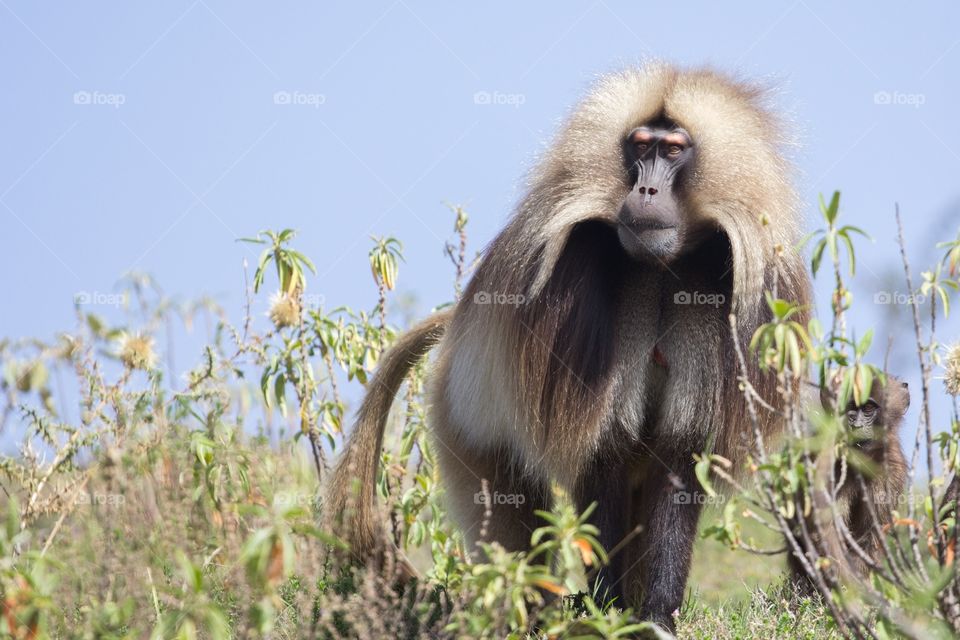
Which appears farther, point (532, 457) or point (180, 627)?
point (532, 457)

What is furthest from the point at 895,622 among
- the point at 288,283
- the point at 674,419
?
the point at 288,283

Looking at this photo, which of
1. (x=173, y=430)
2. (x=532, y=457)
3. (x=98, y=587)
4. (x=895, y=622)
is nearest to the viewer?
(x=895, y=622)

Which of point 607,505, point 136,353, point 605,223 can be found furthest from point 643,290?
point 136,353

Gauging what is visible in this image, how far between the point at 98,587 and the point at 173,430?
102cm

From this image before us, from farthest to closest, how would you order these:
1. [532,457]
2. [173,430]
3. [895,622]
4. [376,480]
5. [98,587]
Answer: [376,480] → [173,430] → [532,457] → [98,587] → [895,622]

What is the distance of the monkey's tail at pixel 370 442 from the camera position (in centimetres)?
517

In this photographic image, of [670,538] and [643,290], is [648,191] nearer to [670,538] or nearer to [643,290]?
[643,290]

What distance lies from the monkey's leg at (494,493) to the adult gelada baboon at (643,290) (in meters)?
0.34

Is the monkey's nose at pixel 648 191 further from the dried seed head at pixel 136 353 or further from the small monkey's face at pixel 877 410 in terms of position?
the dried seed head at pixel 136 353

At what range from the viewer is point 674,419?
4441mm

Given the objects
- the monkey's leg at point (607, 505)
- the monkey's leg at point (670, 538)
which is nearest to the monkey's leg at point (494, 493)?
the monkey's leg at point (607, 505)

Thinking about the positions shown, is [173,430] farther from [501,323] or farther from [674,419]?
[674,419]

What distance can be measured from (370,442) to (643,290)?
64.0 inches

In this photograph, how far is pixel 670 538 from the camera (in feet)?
14.6
